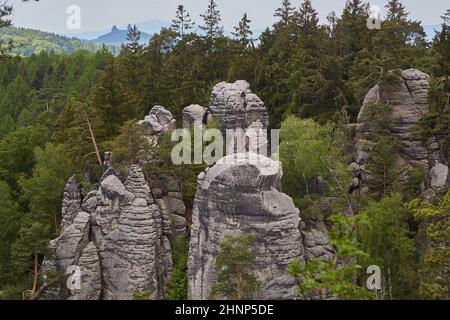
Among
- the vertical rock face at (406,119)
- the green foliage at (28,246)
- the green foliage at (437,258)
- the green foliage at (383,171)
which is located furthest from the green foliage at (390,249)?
the green foliage at (28,246)

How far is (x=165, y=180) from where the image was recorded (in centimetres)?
3058

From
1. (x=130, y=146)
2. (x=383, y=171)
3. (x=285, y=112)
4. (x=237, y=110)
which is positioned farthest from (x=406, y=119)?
(x=130, y=146)

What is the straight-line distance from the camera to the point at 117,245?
27.5 m

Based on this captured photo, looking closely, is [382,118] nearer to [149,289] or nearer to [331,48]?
[331,48]

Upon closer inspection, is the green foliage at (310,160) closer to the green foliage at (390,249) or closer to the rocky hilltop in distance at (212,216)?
the rocky hilltop in distance at (212,216)

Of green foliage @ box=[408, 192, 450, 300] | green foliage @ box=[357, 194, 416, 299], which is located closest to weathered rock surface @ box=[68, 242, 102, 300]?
green foliage @ box=[357, 194, 416, 299]

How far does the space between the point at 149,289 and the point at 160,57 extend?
2516 cm

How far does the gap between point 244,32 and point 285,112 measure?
15911mm

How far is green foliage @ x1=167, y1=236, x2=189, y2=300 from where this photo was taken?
27422 mm

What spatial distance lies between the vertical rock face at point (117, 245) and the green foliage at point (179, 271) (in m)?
0.52

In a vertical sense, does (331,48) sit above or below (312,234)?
above

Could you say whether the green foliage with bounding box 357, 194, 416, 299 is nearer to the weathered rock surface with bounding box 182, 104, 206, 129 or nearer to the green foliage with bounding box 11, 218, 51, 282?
the weathered rock surface with bounding box 182, 104, 206, 129

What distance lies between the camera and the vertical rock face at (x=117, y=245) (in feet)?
89.2
